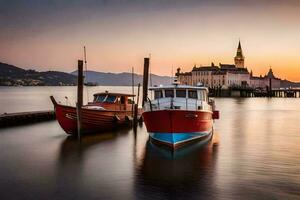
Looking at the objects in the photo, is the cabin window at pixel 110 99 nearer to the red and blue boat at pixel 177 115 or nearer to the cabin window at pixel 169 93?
the red and blue boat at pixel 177 115

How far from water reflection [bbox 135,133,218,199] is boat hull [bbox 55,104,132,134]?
6.26m

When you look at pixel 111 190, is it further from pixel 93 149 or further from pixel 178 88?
pixel 178 88

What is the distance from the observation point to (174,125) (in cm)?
2183

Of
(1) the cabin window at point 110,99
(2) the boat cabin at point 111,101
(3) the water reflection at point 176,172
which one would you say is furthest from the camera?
(1) the cabin window at point 110,99

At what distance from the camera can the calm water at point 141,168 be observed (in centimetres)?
1415

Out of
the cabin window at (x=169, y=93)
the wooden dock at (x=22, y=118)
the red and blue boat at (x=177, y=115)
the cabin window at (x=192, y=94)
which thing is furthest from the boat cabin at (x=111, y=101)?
the cabin window at (x=192, y=94)

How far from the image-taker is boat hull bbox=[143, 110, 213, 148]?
21.8m

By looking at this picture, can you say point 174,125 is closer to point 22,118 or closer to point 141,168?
point 141,168

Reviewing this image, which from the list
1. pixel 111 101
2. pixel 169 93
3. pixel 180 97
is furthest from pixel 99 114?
pixel 180 97

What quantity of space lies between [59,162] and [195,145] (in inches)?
360

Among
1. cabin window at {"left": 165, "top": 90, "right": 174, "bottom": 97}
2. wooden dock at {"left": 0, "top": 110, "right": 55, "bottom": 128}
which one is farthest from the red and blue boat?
wooden dock at {"left": 0, "top": 110, "right": 55, "bottom": 128}

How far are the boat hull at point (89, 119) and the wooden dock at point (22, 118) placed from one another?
8541 millimetres

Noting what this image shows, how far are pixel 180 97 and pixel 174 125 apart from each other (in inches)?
127

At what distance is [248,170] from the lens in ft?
59.8
